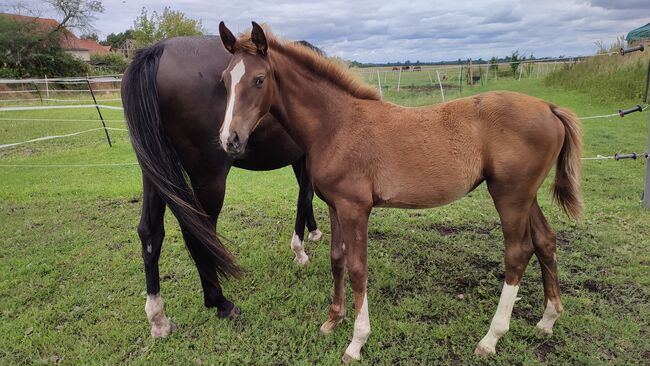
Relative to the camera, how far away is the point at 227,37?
2195mm

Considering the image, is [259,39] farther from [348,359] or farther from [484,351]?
[484,351]

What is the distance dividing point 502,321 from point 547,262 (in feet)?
1.77

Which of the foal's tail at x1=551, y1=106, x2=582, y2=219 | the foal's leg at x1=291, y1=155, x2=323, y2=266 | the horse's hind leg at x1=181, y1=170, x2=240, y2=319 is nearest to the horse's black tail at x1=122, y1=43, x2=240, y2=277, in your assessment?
the horse's hind leg at x1=181, y1=170, x2=240, y2=319

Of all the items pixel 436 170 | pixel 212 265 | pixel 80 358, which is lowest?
pixel 80 358

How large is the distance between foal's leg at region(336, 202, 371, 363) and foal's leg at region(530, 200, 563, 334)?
119 cm

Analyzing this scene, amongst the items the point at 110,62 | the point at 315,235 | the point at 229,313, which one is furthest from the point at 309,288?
the point at 110,62

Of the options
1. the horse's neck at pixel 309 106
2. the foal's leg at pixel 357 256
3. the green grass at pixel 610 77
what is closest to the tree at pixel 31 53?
the green grass at pixel 610 77

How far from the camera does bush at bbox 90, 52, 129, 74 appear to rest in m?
36.4

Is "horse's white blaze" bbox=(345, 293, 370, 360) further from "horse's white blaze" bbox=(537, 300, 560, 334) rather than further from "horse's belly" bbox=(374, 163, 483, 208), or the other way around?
"horse's white blaze" bbox=(537, 300, 560, 334)

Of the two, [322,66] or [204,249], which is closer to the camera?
[322,66]

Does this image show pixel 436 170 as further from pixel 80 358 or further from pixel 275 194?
pixel 275 194

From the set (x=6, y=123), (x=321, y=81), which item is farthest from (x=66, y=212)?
(x=6, y=123)

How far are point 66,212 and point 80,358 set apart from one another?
11.1 ft

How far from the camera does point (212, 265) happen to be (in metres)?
3.01
